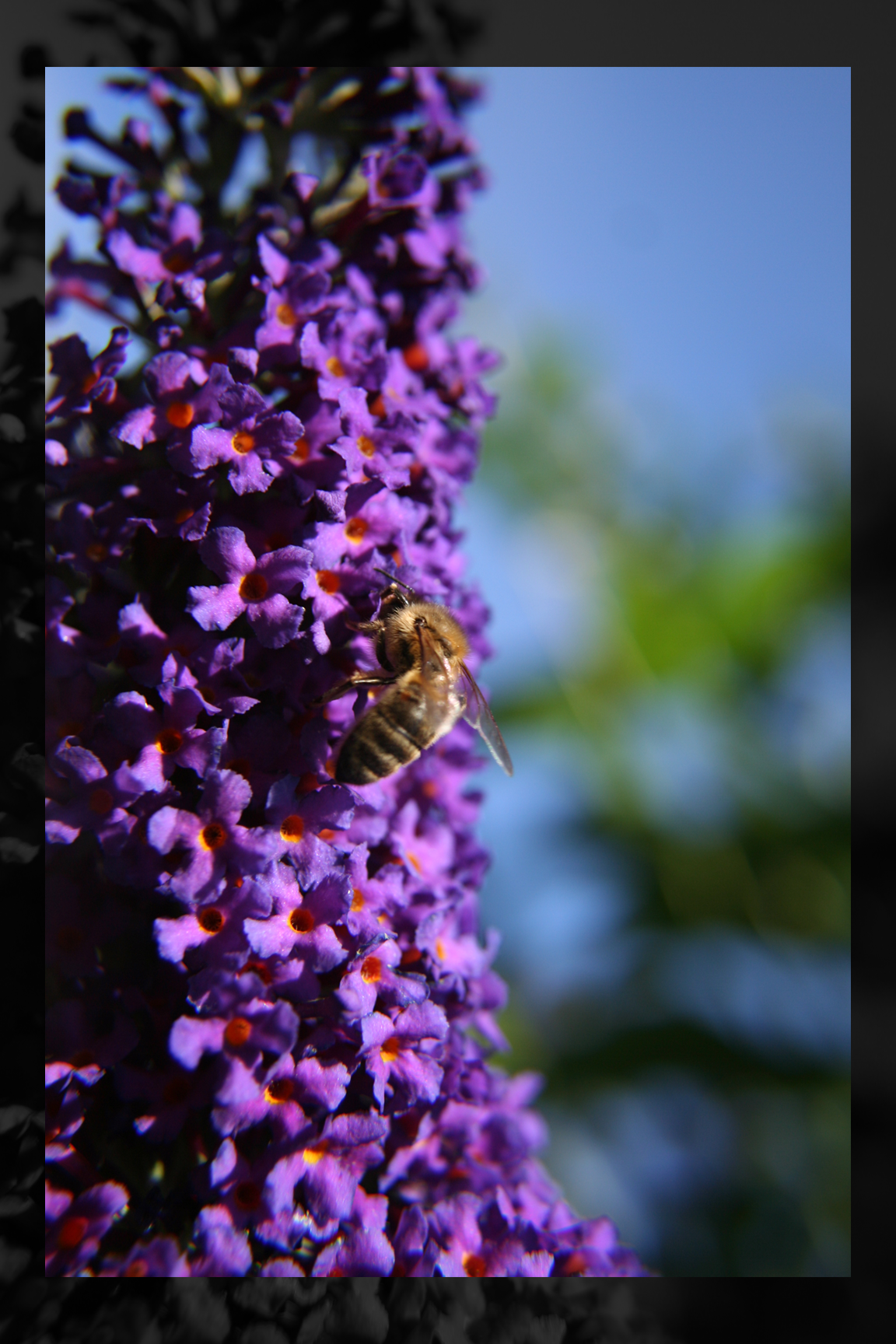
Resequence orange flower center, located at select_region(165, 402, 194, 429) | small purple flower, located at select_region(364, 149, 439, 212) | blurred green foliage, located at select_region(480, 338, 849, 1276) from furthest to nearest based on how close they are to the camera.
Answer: blurred green foliage, located at select_region(480, 338, 849, 1276) < small purple flower, located at select_region(364, 149, 439, 212) < orange flower center, located at select_region(165, 402, 194, 429)

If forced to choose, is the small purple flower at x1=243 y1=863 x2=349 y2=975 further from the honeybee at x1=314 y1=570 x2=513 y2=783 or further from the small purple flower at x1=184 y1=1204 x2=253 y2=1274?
the small purple flower at x1=184 y1=1204 x2=253 y2=1274

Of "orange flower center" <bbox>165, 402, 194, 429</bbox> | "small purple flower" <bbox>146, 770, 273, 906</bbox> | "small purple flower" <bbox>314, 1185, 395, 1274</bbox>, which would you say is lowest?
"small purple flower" <bbox>314, 1185, 395, 1274</bbox>

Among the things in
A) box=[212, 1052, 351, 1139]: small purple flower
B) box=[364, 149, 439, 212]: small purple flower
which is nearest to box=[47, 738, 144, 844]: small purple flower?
box=[212, 1052, 351, 1139]: small purple flower

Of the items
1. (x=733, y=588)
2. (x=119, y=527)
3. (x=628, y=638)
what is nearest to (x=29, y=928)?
(x=119, y=527)

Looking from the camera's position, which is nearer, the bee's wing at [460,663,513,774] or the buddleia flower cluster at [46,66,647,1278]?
the buddleia flower cluster at [46,66,647,1278]

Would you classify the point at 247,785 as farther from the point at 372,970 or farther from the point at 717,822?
the point at 717,822

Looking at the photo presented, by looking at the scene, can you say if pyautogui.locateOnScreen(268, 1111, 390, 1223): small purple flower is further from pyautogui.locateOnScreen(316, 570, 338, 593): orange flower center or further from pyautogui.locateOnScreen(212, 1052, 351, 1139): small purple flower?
pyautogui.locateOnScreen(316, 570, 338, 593): orange flower center

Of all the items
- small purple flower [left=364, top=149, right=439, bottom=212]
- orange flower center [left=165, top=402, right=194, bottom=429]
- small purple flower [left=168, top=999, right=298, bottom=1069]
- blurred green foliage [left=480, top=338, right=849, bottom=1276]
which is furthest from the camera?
blurred green foliage [left=480, top=338, right=849, bottom=1276]

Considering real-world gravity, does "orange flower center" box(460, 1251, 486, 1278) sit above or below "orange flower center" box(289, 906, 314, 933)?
below
